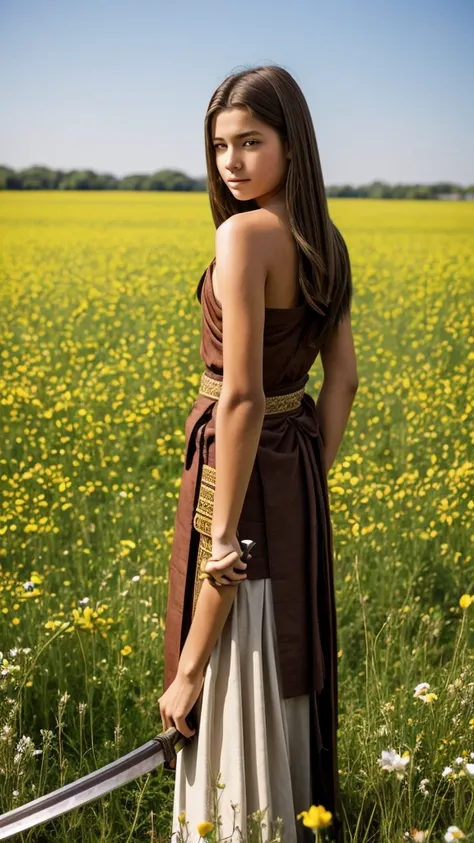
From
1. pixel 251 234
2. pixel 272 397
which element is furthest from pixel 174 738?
pixel 251 234

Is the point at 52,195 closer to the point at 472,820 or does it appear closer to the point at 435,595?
the point at 435,595

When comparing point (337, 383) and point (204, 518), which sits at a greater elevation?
point (337, 383)

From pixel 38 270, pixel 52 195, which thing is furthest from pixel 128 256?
pixel 52 195

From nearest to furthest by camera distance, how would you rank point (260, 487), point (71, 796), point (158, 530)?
1. point (71, 796)
2. point (260, 487)
3. point (158, 530)

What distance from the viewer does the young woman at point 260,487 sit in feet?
5.68

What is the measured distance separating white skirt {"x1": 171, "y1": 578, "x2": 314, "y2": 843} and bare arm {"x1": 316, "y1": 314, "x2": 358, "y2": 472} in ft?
1.22

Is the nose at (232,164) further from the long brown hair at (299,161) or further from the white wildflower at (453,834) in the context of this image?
the white wildflower at (453,834)

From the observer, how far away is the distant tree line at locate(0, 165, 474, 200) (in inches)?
515

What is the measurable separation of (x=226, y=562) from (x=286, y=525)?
175 millimetres

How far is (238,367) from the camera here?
1706 millimetres

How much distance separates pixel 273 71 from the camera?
5.83 ft

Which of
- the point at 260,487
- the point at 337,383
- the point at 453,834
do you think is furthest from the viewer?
the point at 337,383

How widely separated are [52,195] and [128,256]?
5865mm

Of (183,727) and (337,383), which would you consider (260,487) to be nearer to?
(337,383)
